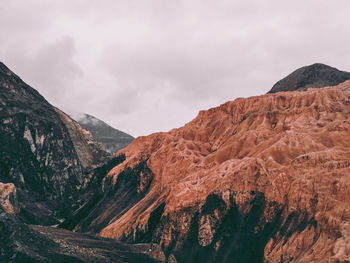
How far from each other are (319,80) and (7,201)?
104 metres

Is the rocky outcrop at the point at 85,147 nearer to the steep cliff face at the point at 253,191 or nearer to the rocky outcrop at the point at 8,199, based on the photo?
the steep cliff face at the point at 253,191

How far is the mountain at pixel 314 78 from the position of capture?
124375mm

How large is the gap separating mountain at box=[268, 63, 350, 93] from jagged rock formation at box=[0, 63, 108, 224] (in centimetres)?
8092

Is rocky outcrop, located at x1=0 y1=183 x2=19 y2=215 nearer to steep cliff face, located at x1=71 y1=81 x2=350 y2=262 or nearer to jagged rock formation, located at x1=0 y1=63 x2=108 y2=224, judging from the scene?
jagged rock formation, located at x1=0 y1=63 x2=108 y2=224

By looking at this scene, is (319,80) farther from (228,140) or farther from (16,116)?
(16,116)

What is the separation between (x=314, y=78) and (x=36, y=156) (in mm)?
97649

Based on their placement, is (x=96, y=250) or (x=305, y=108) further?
(x=305, y=108)

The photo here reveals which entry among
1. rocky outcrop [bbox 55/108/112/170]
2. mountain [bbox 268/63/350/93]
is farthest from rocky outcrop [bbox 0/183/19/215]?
mountain [bbox 268/63/350/93]

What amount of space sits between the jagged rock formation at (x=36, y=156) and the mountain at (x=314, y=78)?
80917mm

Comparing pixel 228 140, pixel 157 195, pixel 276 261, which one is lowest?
pixel 276 261

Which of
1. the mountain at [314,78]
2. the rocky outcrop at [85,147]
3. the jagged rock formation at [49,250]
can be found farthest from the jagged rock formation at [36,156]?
the mountain at [314,78]

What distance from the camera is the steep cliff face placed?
41188 mm

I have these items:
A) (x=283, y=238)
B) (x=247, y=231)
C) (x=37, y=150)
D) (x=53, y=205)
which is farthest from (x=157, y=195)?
(x=37, y=150)

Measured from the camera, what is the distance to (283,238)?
4175 cm
